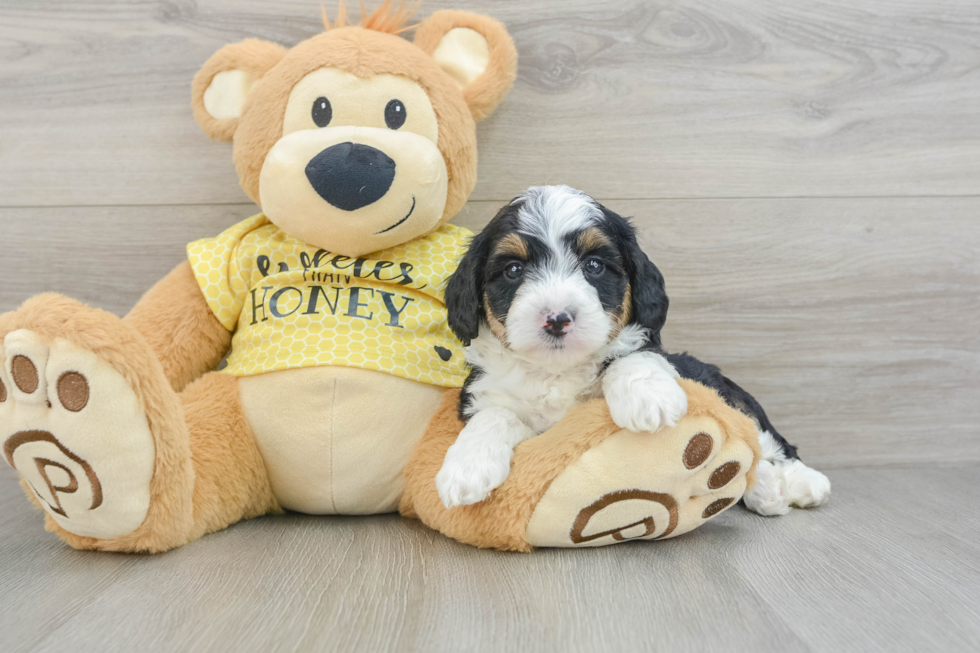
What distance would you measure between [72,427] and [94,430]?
0.11ft

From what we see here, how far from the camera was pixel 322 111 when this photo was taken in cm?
154

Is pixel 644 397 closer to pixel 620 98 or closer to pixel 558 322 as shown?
pixel 558 322

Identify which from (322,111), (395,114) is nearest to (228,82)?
(322,111)

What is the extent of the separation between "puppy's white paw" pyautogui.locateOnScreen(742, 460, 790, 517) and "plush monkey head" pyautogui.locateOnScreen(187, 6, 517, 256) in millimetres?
957

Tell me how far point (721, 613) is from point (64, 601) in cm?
105

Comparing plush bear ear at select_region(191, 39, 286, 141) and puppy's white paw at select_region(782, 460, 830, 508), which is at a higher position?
plush bear ear at select_region(191, 39, 286, 141)

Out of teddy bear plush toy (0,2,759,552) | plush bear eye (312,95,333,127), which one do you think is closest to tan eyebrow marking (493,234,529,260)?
teddy bear plush toy (0,2,759,552)

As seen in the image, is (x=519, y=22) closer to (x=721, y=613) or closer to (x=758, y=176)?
(x=758, y=176)

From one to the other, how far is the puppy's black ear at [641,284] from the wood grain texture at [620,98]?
0.64 meters

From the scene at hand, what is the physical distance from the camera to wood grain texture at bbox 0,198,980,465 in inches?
Answer: 78.7

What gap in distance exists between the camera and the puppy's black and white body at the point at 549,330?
1.25 meters

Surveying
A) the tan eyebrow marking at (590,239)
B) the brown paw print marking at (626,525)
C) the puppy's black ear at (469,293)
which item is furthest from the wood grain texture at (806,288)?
the brown paw print marking at (626,525)

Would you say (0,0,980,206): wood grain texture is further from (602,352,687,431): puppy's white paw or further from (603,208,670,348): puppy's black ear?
(602,352,687,431): puppy's white paw

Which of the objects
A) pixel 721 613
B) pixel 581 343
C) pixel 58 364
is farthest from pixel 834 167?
pixel 58 364
